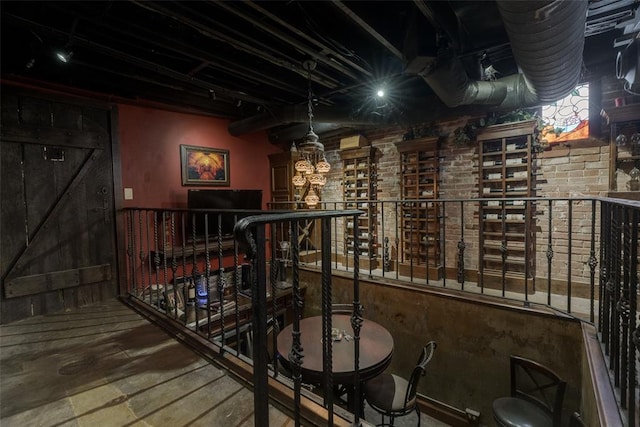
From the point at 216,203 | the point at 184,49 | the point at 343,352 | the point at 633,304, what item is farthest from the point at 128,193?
the point at 633,304

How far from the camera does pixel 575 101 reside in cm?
333

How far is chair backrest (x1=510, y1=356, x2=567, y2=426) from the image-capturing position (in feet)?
7.15

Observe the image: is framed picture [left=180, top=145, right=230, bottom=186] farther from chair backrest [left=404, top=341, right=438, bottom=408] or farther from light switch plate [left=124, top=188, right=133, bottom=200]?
chair backrest [left=404, top=341, right=438, bottom=408]

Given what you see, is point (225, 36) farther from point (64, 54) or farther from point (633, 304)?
point (633, 304)

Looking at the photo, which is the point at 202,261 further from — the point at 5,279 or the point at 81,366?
the point at 81,366

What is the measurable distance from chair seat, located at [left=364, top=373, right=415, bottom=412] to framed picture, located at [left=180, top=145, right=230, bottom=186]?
3.45m

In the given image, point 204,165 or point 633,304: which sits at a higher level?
point 204,165

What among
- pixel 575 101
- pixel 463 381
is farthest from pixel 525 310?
pixel 575 101

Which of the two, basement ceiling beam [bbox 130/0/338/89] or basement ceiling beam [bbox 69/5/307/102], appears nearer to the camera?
basement ceiling beam [bbox 130/0/338/89]

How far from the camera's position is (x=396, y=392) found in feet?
8.34

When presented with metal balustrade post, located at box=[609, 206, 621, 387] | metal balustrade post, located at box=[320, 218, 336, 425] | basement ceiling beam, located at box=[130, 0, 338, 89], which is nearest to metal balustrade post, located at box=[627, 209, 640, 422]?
metal balustrade post, located at box=[609, 206, 621, 387]

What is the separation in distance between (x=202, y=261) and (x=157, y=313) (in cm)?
193

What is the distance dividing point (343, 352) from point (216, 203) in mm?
2922

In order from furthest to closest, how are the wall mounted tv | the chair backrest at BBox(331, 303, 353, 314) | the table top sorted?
the wall mounted tv < the chair backrest at BBox(331, 303, 353, 314) < the table top
